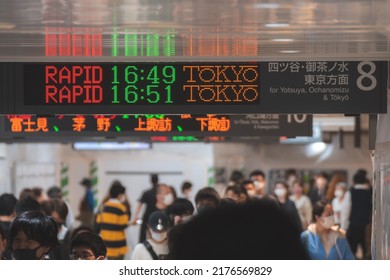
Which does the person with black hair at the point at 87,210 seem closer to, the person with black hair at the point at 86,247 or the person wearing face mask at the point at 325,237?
the person wearing face mask at the point at 325,237

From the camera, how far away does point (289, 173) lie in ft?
85.0

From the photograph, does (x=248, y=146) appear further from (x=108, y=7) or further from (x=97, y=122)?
(x=108, y=7)

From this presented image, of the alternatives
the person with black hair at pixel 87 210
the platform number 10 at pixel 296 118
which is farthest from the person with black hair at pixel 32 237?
the person with black hair at pixel 87 210

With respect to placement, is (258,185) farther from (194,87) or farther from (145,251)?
(145,251)

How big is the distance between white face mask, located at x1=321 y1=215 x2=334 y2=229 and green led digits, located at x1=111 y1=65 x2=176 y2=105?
6.89 ft

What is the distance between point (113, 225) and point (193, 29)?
24.5 feet

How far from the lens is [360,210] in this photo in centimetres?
1822

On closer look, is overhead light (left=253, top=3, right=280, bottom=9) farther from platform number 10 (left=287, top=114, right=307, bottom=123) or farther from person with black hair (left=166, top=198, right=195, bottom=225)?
platform number 10 (left=287, top=114, right=307, bottom=123)

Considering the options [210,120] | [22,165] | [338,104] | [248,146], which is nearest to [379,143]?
[338,104]

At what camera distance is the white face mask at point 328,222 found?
10.5m

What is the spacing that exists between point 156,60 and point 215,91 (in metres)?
0.60

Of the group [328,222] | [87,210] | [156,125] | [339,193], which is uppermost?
[156,125]

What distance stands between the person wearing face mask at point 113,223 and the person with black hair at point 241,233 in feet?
40.2

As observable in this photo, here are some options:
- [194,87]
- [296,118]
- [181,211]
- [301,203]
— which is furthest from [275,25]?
[301,203]
